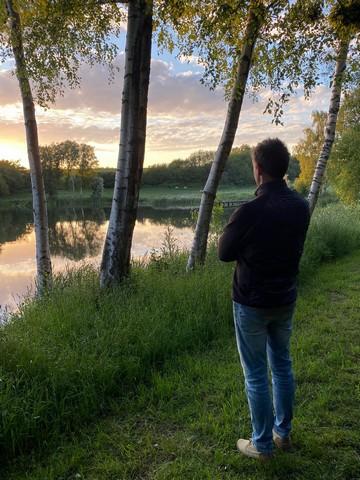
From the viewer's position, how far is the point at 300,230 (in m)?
2.42

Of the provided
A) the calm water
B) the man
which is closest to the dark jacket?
the man

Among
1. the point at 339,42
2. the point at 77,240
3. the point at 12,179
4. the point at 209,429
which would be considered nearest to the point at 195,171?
the point at 12,179

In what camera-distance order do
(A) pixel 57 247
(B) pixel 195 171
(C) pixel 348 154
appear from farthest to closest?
(B) pixel 195 171 < (A) pixel 57 247 < (C) pixel 348 154

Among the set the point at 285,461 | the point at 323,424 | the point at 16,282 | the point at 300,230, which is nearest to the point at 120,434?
the point at 285,461

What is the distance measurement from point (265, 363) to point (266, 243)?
86 centimetres

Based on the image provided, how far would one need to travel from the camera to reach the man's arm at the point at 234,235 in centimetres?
229

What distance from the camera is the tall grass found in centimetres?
316

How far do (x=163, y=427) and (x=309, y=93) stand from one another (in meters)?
6.74

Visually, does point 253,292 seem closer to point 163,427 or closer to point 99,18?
point 163,427

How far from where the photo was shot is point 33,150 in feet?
22.9

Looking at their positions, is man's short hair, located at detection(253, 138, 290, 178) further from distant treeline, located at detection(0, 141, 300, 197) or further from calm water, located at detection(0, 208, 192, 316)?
distant treeline, located at detection(0, 141, 300, 197)

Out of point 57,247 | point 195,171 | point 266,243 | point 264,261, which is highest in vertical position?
point 195,171

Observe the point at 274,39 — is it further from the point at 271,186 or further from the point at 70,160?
the point at 70,160

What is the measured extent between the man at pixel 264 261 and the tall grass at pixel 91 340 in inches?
66.7
